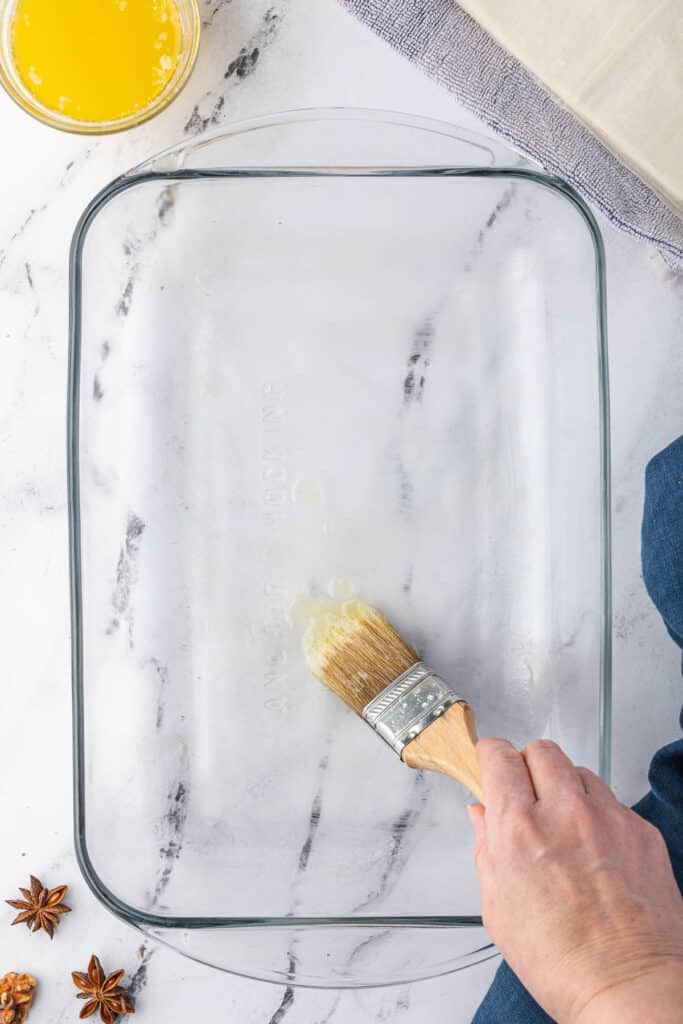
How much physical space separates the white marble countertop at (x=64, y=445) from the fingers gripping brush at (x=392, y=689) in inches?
7.0

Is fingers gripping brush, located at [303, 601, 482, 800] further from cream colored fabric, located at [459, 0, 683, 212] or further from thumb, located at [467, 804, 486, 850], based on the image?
cream colored fabric, located at [459, 0, 683, 212]

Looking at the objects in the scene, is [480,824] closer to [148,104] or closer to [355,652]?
[355,652]

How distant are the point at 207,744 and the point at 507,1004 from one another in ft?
0.89

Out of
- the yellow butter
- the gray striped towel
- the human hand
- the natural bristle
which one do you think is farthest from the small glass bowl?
the human hand

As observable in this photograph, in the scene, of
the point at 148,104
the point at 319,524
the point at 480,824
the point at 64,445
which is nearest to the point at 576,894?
the point at 480,824

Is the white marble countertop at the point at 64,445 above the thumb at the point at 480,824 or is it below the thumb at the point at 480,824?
above

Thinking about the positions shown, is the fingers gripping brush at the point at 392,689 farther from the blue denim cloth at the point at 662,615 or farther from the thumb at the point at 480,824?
the blue denim cloth at the point at 662,615

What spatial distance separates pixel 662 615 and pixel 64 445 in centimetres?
44

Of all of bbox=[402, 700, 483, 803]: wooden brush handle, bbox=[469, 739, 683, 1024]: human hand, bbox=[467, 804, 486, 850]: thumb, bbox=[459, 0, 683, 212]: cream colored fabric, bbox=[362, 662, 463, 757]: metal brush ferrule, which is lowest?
bbox=[469, 739, 683, 1024]: human hand

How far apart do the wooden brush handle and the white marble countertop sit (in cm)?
18

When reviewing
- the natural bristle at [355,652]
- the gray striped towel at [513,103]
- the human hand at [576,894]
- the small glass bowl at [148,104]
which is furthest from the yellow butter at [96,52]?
the human hand at [576,894]

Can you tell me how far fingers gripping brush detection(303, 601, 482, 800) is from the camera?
63cm

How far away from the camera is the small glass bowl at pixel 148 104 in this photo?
70 cm

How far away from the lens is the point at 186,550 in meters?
0.72
